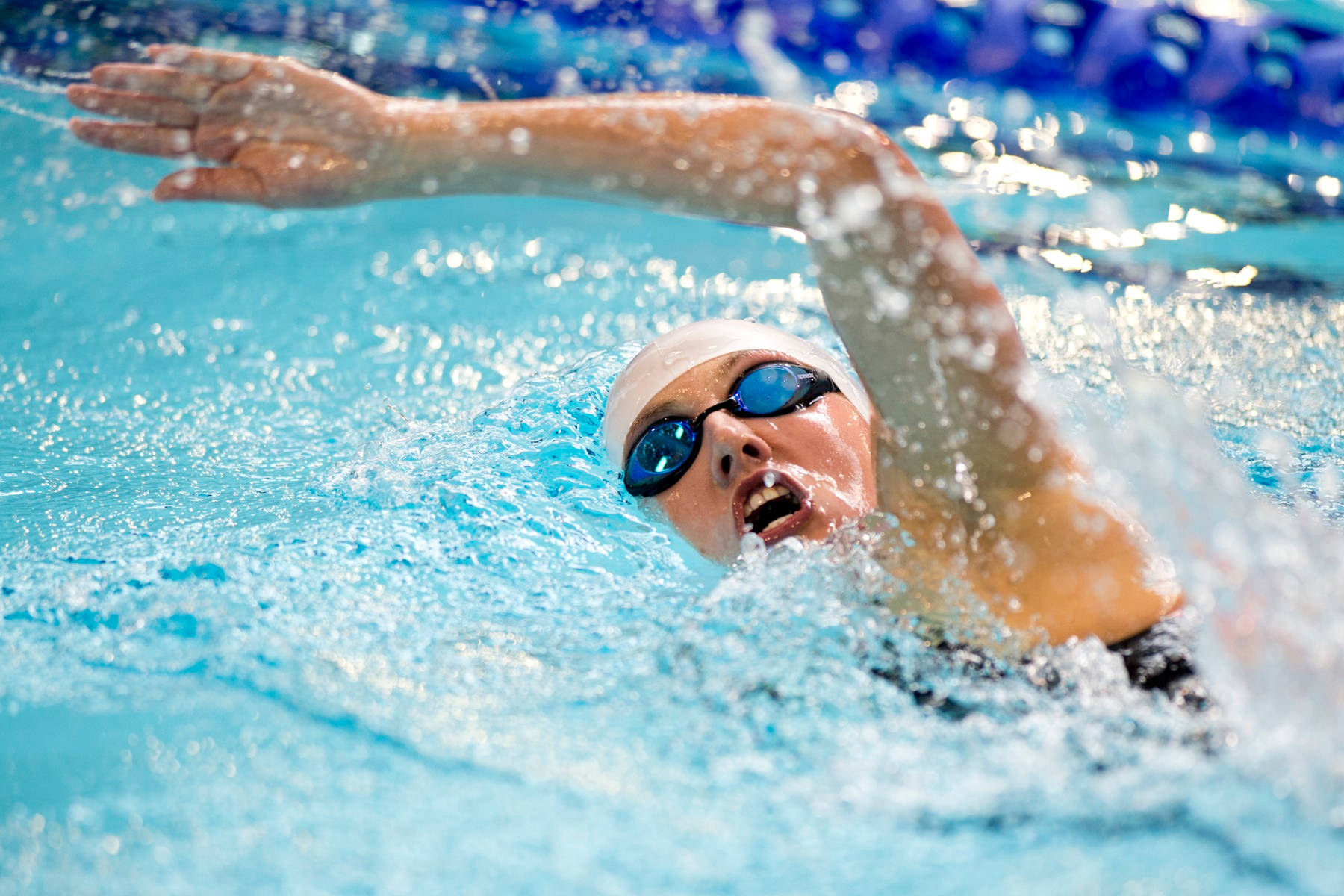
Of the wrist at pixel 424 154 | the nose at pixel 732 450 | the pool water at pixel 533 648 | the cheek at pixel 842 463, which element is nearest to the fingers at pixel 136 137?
the wrist at pixel 424 154

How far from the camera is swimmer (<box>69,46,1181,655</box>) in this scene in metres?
1.49

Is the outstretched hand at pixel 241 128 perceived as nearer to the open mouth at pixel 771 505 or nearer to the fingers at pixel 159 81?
the fingers at pixel 159 81

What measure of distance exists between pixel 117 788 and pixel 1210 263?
12.6ft

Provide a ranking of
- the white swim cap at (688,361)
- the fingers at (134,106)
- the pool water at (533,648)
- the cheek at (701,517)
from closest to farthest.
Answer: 1. the pool water at (533,648)
2. the fingers at (134,106)
3. the cheek at (701,517)
4. the white swim cap at (688,361)

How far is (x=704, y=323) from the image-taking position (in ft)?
7.86

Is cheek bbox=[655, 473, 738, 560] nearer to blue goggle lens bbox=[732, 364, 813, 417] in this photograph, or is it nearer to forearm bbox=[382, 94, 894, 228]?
blue goggle lens bbox=[732, 364, 813, 417]

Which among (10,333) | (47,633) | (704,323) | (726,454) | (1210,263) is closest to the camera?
(47,633)

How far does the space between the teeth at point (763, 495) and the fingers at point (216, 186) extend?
2.83 ft

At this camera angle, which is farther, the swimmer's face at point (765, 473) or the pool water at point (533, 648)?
the swimmer's face at point (765, 473)

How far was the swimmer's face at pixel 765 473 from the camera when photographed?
190 centimetres

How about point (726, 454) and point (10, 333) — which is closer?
point (726, 454)

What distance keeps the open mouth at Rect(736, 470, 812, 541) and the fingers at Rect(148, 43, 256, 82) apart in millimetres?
945

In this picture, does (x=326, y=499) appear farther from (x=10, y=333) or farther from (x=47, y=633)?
(x=10, y=333)

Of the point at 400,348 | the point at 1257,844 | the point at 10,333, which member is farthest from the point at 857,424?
the point at 10,333
